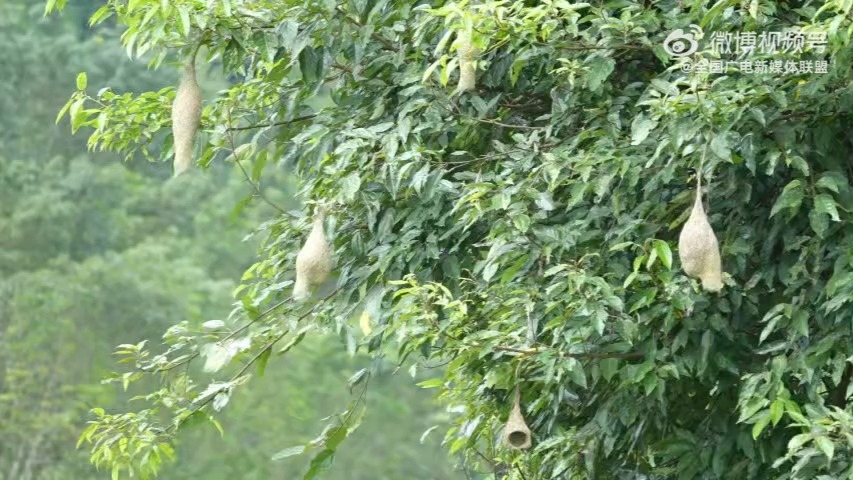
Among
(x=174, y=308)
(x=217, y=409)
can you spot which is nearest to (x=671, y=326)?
(x=217, y=409)

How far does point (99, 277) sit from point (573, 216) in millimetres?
13756

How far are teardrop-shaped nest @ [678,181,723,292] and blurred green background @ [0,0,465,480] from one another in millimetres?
12891

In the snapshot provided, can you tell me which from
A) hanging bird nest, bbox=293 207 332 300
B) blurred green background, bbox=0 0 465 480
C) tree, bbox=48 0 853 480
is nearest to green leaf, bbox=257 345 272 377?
tree, bbox=48 0 853 480

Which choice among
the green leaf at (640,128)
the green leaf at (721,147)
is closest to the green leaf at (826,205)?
the green leaf at (721,147)

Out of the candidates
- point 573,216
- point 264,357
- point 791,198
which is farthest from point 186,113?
point 791,198

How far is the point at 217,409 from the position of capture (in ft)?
13.8

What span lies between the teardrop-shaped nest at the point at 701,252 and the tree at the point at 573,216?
141mm

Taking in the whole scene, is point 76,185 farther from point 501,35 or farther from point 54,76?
point 501,35

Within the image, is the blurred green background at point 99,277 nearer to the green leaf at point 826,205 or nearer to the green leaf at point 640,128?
the green leaf at point 640,128

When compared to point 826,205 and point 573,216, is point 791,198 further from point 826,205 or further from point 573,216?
point 573,216

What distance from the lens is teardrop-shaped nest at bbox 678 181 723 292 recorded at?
315 cm

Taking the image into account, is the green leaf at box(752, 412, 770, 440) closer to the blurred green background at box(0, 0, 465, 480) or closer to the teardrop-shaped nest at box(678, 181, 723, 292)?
the teardrop-shaped nest at box(678, 181, 723, 292)

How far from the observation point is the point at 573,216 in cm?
380

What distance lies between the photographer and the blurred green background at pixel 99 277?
16.5 metres
